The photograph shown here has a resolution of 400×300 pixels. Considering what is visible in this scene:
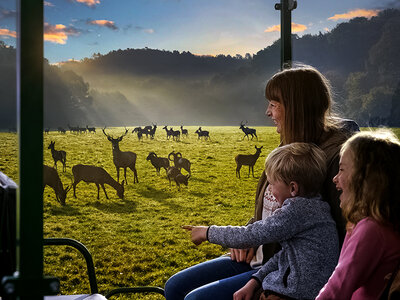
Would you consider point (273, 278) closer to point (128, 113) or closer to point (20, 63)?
point (20, 63)

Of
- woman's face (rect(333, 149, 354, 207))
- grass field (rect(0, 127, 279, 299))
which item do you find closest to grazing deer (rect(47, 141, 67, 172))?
grass field (rect(0, 127, 279, 299))

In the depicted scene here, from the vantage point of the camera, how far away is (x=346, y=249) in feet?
2.82

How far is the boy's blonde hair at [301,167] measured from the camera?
3.57 feet

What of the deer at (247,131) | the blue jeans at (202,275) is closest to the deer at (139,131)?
the deer at (247,131)

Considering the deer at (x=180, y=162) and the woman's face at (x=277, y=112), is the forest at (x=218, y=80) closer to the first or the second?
the deer at (x=180, y=162)

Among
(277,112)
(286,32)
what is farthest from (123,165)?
(277,112)

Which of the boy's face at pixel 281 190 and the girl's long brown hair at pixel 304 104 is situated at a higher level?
the girl's long brown hair at pixel 304 104

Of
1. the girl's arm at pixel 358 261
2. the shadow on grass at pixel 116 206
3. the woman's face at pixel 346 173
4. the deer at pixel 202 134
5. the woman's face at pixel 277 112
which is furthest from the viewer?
the deer at pixel 202 134

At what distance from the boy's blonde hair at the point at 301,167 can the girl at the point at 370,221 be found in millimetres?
161

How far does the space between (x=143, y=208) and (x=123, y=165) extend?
1.02 meters

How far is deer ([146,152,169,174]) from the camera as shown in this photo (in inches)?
360

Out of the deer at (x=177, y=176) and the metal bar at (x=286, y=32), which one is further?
the deer at (x=177, y=176)

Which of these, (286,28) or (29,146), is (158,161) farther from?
(29,146)

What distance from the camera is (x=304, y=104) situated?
127 centimetres
